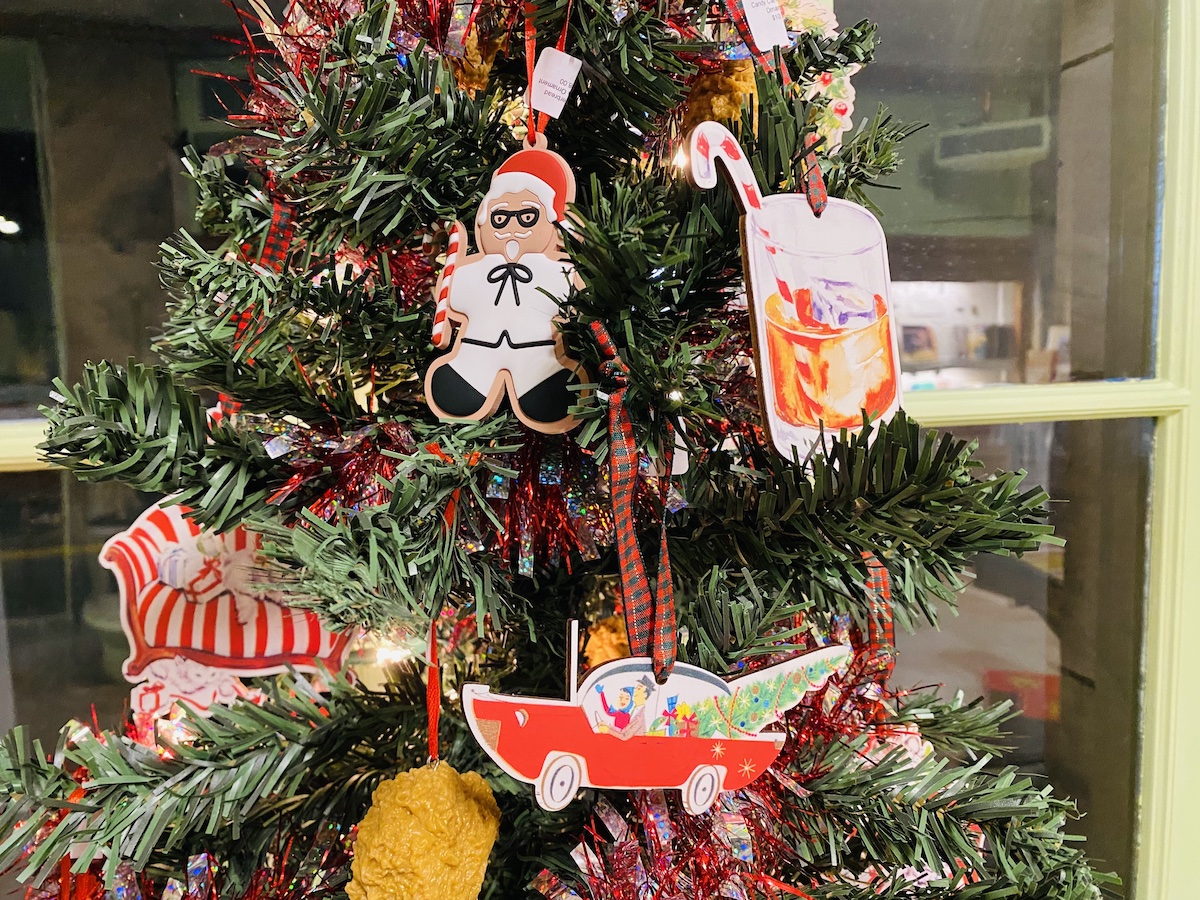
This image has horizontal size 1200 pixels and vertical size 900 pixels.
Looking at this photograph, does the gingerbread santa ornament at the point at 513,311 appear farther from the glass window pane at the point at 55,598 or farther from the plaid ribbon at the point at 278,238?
the glass window pane at the point at 55,598

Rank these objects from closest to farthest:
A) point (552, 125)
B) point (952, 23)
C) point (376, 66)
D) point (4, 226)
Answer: point (376, 66) < point (552, 125) < point (4, 226) < point (952, 23)

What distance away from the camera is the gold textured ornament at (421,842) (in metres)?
0.38

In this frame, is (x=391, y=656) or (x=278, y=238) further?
(x=391, y=656)

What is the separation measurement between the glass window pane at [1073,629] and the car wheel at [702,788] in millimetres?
539

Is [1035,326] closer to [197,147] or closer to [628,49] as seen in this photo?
[628,49]

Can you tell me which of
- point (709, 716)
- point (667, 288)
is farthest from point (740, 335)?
point (709, 716)

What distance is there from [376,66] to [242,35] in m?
0.41

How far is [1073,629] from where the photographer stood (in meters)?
0.91

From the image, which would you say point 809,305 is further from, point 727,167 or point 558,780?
point 558,780

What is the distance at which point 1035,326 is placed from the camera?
87 cm

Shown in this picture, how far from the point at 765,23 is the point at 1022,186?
579mm

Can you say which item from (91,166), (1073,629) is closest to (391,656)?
(91,166)

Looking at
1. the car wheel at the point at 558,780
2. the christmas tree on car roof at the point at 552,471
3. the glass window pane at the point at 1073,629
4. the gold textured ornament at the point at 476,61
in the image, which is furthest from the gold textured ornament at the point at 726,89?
the glass window pane at the point at 1073,629

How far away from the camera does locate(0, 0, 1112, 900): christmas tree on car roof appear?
36 centimetres
